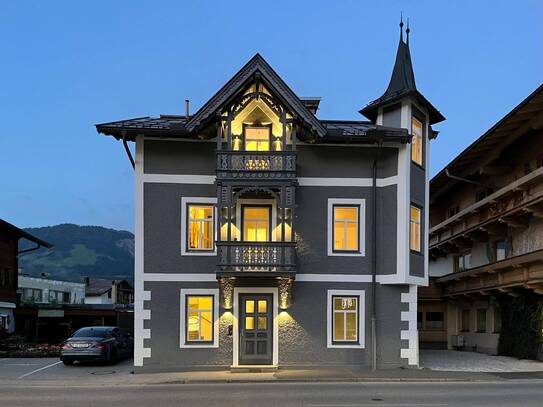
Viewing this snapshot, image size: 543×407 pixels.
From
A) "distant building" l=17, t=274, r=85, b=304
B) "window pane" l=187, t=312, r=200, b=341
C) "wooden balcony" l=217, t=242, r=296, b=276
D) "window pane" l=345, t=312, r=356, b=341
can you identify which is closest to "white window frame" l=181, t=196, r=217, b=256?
"wooden balcony" l=217, t=242, r=296, b=276

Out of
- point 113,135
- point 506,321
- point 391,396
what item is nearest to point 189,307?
point 113,135

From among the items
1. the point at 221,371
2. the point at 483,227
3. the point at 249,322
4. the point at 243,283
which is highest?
the point at 483,227

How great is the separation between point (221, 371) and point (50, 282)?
46845 millimetres

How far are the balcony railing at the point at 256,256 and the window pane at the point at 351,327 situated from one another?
2959 mm

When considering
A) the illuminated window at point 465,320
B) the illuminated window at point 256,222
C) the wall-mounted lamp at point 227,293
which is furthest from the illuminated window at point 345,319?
the illuminated window at point 465,320

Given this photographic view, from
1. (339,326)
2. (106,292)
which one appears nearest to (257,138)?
(339,326)

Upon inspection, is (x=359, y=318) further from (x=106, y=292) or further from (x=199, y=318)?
(x=106, y=292)

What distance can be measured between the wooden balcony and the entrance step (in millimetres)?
3139

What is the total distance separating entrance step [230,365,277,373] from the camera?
763 inches

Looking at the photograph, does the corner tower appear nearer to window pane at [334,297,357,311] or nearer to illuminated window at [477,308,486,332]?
window pane at [334,297,357,311]

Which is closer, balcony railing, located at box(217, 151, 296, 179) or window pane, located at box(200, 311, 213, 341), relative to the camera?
balcony railing, located at box(217, 151, 296, 179)

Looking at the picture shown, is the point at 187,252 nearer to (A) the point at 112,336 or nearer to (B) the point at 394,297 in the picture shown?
(A) the point at 112,336

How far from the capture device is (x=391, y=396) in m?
14.3

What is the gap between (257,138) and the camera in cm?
2103
